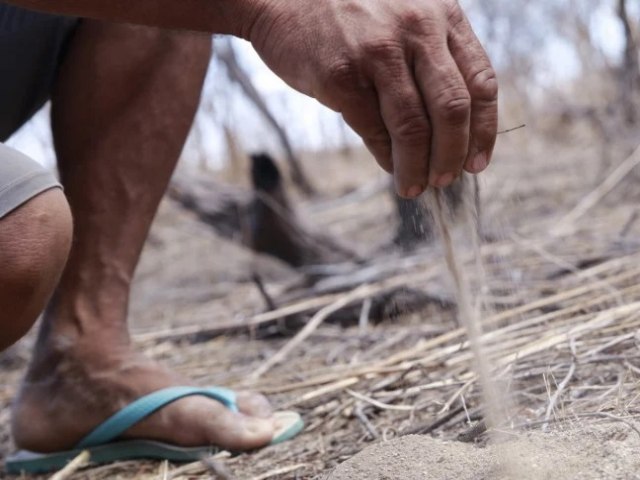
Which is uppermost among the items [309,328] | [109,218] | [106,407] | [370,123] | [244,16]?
[244,16]

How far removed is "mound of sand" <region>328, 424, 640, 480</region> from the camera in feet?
3.26

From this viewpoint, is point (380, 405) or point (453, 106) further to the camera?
point (380, 405)

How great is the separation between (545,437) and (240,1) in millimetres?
652

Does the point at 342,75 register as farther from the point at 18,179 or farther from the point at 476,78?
the point at 18,179

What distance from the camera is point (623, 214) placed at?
3.17 metres

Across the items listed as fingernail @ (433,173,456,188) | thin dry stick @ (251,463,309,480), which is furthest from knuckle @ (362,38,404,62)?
thin dry stick @ (251,463,309,480)

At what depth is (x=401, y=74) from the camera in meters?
0.86

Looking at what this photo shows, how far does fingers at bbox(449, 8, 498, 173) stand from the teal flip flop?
0.79m

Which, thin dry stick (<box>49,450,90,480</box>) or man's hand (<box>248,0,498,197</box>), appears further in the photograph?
thin dry stick (<box>49,450,90,480</box>)

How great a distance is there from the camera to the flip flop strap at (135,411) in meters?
1.51

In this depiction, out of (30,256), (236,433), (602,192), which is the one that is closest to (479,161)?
(30,256)

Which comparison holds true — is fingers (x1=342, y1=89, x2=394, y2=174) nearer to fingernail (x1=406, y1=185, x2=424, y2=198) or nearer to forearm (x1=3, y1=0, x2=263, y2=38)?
fingernail (x1=406, y1=185, x2=424, y2=198)

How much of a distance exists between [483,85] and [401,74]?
3.8 inches

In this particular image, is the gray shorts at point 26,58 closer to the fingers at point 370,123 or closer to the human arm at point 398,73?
the human arm at point 398,73
